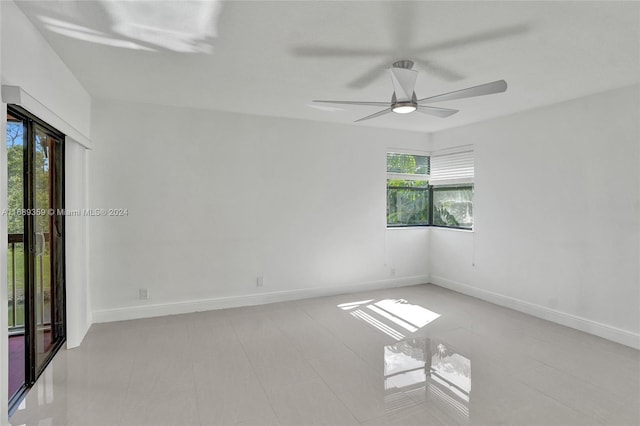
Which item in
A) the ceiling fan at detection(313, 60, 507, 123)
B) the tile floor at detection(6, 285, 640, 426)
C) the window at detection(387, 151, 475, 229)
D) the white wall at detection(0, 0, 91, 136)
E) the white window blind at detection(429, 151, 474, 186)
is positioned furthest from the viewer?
the window at detection(387, 151, 475, 229)

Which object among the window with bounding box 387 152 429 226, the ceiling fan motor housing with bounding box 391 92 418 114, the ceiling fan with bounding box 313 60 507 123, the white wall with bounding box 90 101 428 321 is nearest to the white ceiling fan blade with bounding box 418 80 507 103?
the ceiling fan with bounding box 313 60 507 123

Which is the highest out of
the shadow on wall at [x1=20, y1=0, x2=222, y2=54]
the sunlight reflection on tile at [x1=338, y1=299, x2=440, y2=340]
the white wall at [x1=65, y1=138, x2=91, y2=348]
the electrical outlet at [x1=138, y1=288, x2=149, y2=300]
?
the shadow on wall at [x1=20, y1=0, x2=222, y2=54]

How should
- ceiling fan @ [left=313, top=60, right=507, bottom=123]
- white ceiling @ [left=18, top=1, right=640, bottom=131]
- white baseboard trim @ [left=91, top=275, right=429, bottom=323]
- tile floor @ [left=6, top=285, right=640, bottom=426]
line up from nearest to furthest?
white ceiling @ [left=18, top=1, right=640, bottom=131], tile floor @ [left=6, top=285, right=640, bottom=426], ceiling fan @ [left=313, top=60, right=507, bottom=123], white baseboard trim @ [left=91, top=275, right=429, bottom=323]

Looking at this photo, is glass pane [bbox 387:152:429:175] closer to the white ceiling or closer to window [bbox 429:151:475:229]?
window [bbox 429:151:475:229]

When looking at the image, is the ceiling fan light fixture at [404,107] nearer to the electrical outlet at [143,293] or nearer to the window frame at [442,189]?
the window frame at [442,189]

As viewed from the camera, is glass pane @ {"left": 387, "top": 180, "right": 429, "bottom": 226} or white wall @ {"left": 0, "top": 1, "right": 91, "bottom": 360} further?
glass pane @ {"left": 387, "top": 180, "right": 429, "bottom": 226}

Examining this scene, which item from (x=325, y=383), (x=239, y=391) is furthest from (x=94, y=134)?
(x=325, y=383)

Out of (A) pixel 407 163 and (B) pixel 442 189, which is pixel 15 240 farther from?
(B) pixel 442 189

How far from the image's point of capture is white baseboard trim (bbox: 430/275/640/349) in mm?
3467

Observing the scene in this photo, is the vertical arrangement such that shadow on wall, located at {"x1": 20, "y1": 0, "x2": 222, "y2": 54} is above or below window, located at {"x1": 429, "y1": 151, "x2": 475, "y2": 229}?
above

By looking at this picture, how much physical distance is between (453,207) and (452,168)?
60 cm

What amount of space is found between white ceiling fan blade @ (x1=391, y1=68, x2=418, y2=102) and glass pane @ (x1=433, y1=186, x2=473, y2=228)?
112 inches

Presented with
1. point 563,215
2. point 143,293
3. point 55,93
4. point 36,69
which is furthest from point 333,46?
point 143,293

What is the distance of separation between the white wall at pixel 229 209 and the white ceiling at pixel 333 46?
644 millimetres
